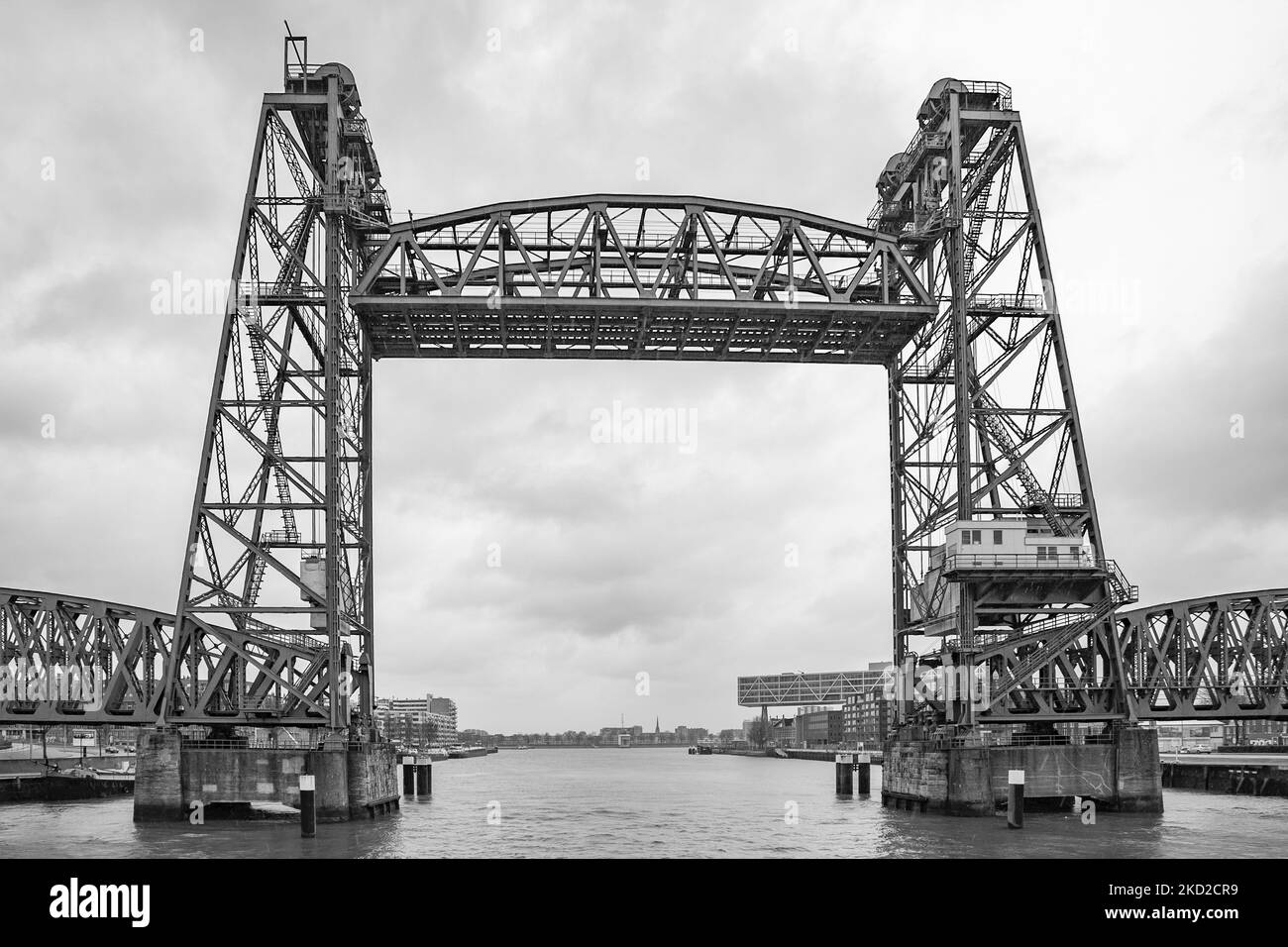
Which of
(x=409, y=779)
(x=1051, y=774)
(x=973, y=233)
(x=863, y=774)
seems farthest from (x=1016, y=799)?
(x=409, y=779)

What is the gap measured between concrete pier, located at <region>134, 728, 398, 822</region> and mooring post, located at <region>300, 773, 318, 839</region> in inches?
103

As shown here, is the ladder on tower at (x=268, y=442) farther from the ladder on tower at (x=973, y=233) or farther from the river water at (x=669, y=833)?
the ladder on tower at (x=973, y=233)

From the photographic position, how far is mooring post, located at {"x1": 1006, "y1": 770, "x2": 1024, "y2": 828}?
1506 inches

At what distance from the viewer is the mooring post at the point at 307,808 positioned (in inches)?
1454

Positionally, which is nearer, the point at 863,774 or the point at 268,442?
the point at 268,442

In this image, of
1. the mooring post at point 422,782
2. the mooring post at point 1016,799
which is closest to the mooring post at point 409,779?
the mooring post at point 422,782

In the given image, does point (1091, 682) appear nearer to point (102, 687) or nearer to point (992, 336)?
point (992, 336)

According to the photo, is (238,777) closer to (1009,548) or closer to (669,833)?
(669,833)

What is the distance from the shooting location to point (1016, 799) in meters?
38.4

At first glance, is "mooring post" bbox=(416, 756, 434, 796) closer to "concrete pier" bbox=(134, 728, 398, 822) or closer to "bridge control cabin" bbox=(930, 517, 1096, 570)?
"concrete pier" bbox=(134, 728, 398, 822)

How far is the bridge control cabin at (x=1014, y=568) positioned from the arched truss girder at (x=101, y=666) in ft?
74.6

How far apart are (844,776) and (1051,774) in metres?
24.2
